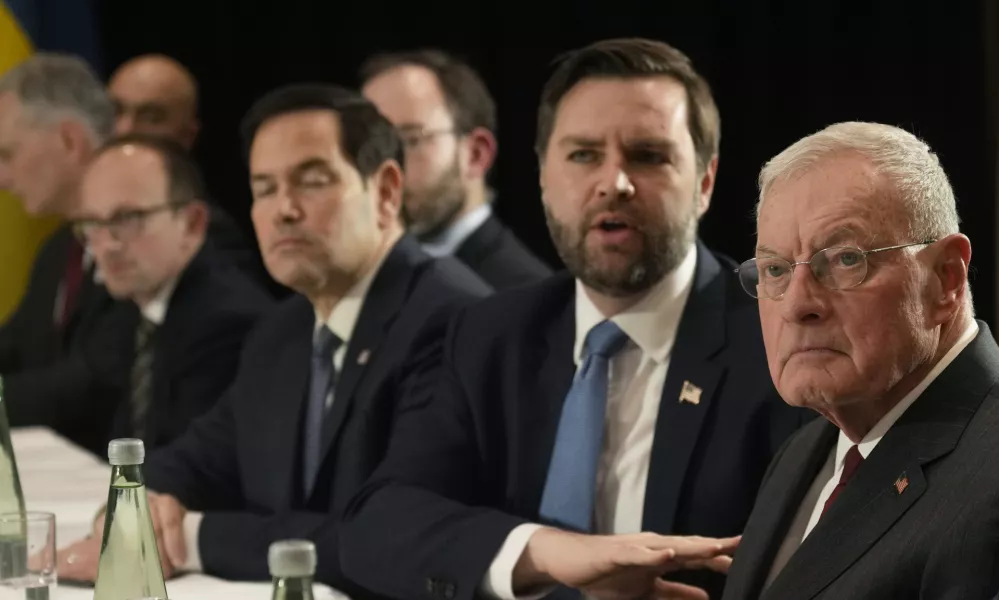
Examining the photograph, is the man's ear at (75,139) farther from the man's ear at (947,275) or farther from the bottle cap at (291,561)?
the bottle cap at (291,561)

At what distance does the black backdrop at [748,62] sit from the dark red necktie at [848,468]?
2761 mm

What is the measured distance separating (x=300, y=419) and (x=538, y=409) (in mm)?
732

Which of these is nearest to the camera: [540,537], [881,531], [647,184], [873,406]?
[881,531]

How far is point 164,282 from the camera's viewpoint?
4.35 metres

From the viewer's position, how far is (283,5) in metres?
6.32

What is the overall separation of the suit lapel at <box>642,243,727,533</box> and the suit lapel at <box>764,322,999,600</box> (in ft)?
2.00

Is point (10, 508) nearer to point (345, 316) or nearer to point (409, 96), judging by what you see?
point (345, 316)

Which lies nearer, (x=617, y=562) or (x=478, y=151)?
(x=617, y=562)

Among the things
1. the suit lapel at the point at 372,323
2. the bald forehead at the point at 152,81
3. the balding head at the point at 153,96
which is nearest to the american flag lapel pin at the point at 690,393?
the suit lapel at the point at 372,323

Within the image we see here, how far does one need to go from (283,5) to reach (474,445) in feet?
13.0

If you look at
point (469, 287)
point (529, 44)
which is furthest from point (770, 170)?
point (529, 44)

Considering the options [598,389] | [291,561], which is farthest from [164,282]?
[291,561]

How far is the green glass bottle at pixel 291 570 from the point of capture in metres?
1.36

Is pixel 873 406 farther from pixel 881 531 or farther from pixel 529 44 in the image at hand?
pixel 529 44
